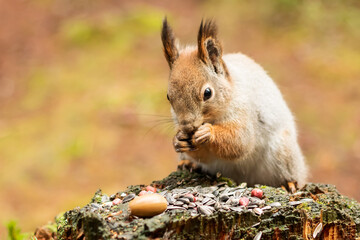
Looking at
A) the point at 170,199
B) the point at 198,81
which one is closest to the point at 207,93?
the point at 198,81

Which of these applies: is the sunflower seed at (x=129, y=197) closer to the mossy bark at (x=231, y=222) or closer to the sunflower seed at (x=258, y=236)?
the mossy bark at (x=231, y=222)

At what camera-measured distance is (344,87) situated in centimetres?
598

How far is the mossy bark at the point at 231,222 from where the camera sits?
172 cm

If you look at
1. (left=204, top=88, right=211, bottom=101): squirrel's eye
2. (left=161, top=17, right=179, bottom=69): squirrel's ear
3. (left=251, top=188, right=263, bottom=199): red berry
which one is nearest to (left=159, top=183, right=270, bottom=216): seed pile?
(left=251, top=188, right=263, bottom=199): red berry

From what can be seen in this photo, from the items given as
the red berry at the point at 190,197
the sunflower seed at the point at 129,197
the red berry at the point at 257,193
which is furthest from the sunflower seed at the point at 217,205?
the sunflower seed at the point at 129,197

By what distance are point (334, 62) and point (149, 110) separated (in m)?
2.72

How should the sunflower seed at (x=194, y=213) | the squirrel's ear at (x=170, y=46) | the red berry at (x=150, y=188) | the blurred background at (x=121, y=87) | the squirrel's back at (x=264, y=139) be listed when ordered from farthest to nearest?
the blurred background at (x=121, y=87) < the squirrel's back at (x=264, y=139) < the squirrel's ear at (x=170, y=46) < the red berry at (x=150, y=188) < the sunflower seed at (x=194, y=213)

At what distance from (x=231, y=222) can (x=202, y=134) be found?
568 millimetres

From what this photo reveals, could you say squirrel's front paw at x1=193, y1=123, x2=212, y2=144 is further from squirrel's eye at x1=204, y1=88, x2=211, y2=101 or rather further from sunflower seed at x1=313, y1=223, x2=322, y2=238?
sunflower seed at x1=313, y1=223, x2=322, y2=238

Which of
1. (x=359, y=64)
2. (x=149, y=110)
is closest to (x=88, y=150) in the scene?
(x=149, y=110)

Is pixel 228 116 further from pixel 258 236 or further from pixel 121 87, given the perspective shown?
pixel 121 87

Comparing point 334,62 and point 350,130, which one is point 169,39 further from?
point 334,62

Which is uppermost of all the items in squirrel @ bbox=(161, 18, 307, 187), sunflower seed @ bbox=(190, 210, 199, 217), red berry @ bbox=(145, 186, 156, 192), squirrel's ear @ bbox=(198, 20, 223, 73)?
squirrel's ear @ bbox=(198, 20, 223, 73)

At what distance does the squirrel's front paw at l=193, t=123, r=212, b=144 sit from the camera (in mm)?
2344
